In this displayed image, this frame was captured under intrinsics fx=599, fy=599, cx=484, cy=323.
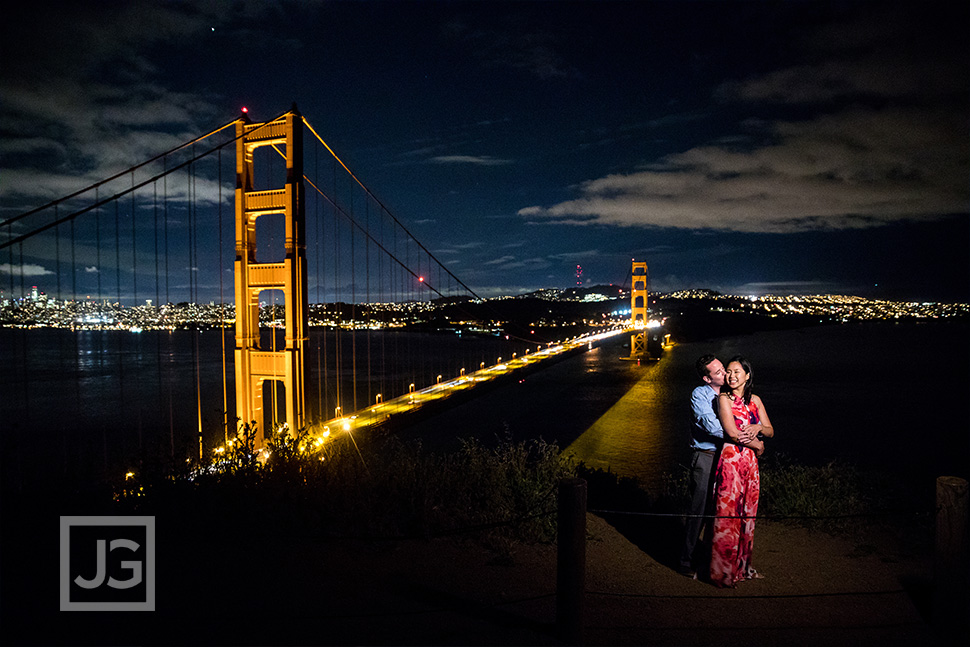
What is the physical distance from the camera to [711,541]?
4301 mm

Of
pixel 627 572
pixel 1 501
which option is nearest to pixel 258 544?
pixel 1 501

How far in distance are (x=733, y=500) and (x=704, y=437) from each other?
1.51 ft

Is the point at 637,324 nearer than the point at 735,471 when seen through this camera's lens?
No

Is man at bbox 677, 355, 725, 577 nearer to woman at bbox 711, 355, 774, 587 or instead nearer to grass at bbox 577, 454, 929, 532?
woman at bbox 711, 355, 774, 587

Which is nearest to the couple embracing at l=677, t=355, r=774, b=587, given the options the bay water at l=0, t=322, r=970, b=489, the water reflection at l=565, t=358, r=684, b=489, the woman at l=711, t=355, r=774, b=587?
the woman at l=711, t=355, r=774, b=587

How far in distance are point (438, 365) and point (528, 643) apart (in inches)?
2521

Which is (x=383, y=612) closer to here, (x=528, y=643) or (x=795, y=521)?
(x=528, y=643)

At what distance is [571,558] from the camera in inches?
135

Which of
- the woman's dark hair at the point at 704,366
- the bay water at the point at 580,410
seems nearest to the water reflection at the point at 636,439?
the bay water at the point at 580,410

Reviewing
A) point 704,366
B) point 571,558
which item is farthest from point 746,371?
point 571,558

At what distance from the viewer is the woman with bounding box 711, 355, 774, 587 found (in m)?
4.10

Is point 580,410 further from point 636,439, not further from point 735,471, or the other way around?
point 735,471

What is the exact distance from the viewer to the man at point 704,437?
4.27 meters

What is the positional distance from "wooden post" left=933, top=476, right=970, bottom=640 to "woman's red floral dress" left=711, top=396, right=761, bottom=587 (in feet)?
3.39
